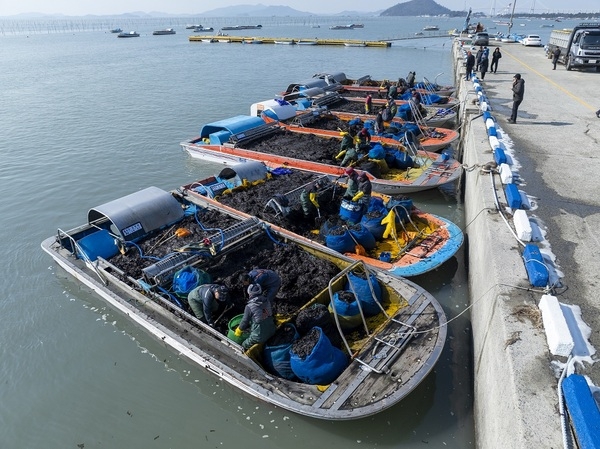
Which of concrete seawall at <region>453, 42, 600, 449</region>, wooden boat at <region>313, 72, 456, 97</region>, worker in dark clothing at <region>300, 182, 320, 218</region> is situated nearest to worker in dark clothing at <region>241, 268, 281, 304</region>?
concrete seawall at <region>453, 42, 600, 449</region>

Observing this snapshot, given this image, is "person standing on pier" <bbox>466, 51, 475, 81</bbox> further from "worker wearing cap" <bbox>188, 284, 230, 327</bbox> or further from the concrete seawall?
"worker wearing cap" <bbox>188, 284, 230, 327</bbox>

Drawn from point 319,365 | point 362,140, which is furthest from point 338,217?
point 319,365

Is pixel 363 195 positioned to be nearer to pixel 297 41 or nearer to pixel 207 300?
pixel 207 300

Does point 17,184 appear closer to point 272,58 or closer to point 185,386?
point 185,386

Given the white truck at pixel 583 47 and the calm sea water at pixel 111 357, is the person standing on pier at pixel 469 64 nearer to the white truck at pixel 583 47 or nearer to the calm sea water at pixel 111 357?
the white truck at pixel 583 47

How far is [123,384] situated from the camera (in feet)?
23.7

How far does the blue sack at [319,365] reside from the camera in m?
5.96

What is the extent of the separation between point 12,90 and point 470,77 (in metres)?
35.9

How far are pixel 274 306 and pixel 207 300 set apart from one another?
1450 millimetres

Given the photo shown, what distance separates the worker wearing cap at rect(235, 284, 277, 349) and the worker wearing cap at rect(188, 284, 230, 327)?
627 mm

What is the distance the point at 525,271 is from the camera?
6406mm

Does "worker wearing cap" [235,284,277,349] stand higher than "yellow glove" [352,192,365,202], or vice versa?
"yellow glove" [352,192,365,202]

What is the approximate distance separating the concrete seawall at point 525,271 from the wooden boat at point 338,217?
0.96 m

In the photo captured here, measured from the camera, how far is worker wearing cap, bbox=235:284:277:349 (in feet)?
20.2
